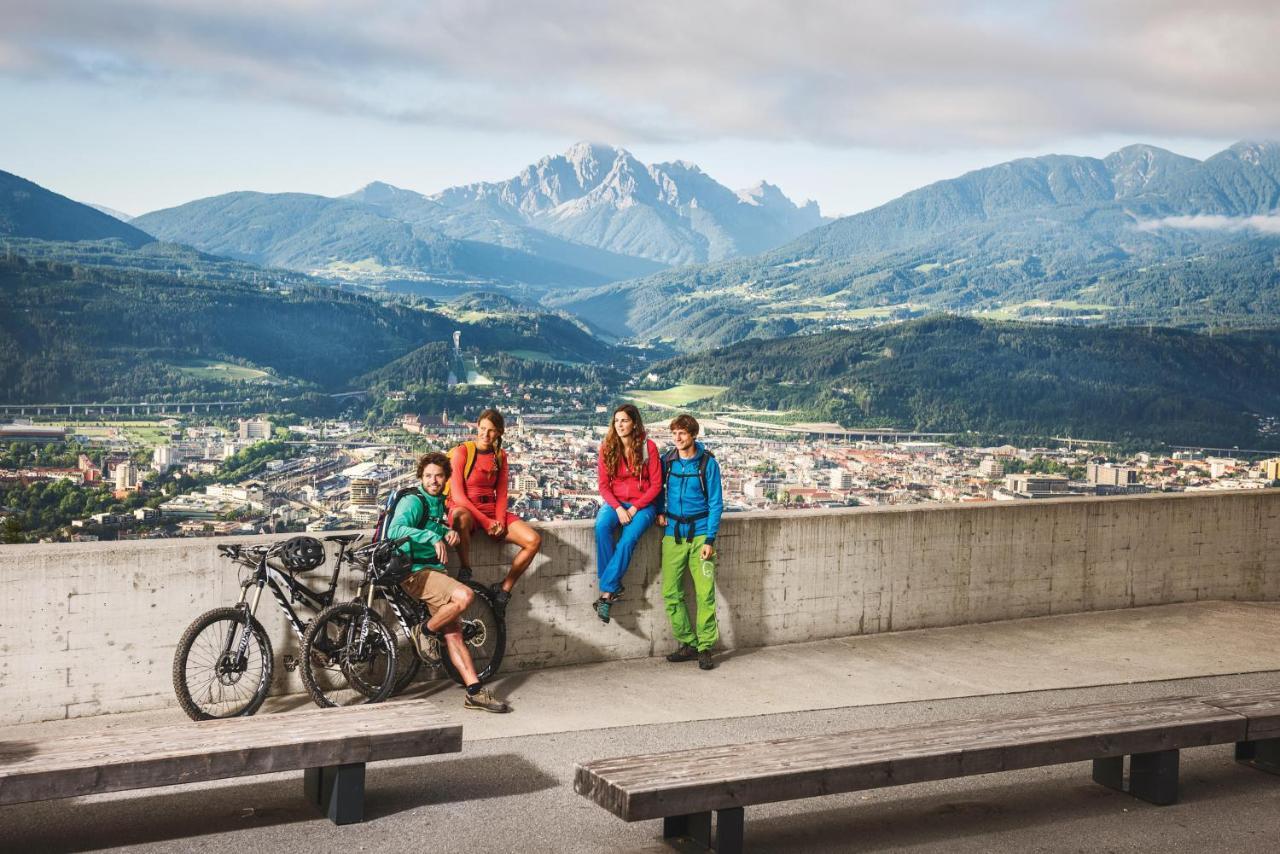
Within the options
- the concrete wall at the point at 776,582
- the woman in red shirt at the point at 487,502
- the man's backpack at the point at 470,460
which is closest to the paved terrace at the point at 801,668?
the concrete wall at the point at 776,582

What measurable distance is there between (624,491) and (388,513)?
1688mm

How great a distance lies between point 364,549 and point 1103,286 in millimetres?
177700

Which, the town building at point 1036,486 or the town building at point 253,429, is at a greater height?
the town building at point 1036,486

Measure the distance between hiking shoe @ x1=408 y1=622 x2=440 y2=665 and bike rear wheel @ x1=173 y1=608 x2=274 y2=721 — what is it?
85cm

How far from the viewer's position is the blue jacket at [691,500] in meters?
8.00

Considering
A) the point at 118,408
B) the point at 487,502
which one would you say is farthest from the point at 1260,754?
the point at 118,408

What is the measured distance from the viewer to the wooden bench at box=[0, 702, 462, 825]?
14.7ft

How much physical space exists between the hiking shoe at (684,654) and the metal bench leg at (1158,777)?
3.23 metres

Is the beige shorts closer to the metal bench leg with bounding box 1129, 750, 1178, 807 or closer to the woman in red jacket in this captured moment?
the woman in red jacket

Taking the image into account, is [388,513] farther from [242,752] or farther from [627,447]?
[242,752]

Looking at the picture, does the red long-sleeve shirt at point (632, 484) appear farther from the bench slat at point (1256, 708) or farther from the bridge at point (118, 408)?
the bridge at point (118, 408)

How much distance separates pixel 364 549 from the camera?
277 inches

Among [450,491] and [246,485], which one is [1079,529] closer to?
[450,491]

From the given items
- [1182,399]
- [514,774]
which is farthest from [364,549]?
[1182,399]
